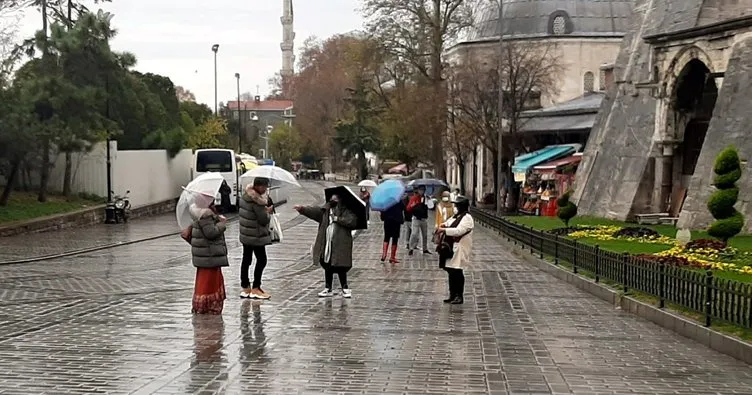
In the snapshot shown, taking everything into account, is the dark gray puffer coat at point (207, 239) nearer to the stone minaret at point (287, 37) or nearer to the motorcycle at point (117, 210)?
the motorcycle at point (117, 210)

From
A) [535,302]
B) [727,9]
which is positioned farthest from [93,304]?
[727,9]

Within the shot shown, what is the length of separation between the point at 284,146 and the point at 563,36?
Result: 165 feet

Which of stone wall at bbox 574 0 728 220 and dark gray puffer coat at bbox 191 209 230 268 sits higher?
stone wall at bbox 574 0 728 220

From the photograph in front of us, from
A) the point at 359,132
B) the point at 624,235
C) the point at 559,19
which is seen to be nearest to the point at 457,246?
the point at 624,235

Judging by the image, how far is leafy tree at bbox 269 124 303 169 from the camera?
10476cm

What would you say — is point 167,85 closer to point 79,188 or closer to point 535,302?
point 79,188

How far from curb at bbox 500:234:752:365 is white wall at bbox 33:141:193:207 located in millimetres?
23623

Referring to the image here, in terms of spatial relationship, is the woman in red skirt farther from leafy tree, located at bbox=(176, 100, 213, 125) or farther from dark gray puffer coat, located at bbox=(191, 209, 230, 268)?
leafy tree, located at bbox=(176, 100, 213, 125)

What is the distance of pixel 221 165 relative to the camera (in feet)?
152

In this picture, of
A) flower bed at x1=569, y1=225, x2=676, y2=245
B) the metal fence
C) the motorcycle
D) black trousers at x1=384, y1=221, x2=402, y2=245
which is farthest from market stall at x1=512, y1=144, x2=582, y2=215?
the metal fence

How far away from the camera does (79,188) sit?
36.5m

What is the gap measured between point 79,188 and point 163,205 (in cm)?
729

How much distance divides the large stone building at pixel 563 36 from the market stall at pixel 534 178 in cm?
1113

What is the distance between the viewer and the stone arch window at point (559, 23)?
62.8 m
